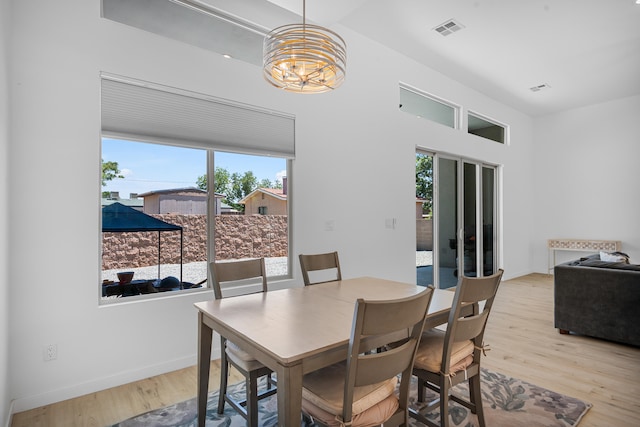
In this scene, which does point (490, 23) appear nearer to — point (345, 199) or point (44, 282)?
point (345, 199)

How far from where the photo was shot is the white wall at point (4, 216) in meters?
1.96

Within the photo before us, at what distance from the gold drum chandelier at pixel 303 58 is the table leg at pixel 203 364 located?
4.85ft

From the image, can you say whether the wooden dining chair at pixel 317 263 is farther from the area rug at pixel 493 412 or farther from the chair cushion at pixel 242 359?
the area rug at pixel 493 412

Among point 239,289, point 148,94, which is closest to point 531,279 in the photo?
point 239,289

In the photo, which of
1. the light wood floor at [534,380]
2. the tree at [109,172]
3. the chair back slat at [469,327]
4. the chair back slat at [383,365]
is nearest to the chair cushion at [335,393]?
the chair back slat at [383,365]

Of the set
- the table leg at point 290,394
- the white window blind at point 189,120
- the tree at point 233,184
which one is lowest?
the table leg at point 290,394

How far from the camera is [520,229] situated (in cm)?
732

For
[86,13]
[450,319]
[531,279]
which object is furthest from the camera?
[531,279]

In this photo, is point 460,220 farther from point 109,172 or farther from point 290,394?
point 290,394

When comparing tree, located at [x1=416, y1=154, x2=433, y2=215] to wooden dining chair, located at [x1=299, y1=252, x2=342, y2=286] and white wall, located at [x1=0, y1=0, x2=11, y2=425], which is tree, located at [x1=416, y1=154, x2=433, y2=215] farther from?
white wall, located at [x1=0, y1=0, x2=11, y2=425]

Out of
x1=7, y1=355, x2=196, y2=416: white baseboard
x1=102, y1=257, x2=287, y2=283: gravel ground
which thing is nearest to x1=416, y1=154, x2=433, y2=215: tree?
x1=102, y1=257, x2=287, y2=283: gravel ground

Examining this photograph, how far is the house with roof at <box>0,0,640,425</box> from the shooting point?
2.30m

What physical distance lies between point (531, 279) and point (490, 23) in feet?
16.4

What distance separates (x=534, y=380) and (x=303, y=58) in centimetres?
285
